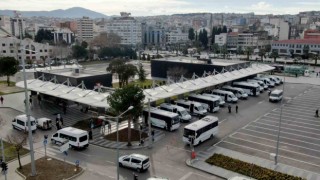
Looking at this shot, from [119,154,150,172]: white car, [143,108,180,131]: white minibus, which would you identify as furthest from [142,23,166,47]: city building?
[119,154,150,172]: white car

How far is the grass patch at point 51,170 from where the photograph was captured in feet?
75.8

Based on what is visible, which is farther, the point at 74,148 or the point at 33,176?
the point at 74,148

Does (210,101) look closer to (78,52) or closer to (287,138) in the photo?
(287,138)

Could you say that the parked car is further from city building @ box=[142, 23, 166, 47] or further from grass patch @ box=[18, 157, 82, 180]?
city building @ box=[142, 23, 166, 47]

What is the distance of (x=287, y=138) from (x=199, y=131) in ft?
31.5

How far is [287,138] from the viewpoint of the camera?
31.6 meters

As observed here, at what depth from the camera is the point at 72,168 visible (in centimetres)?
2450

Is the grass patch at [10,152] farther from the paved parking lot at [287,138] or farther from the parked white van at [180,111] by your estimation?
the paved parking lot at [287,138]

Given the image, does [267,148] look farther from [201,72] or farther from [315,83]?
[315,83]

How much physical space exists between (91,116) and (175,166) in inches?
656

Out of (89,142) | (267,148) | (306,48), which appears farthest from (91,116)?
(306,48)

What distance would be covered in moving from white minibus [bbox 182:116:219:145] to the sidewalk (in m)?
1.50

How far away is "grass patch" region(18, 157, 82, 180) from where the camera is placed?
75.8 feet

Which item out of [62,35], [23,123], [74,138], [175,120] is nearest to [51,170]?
[74,138]
